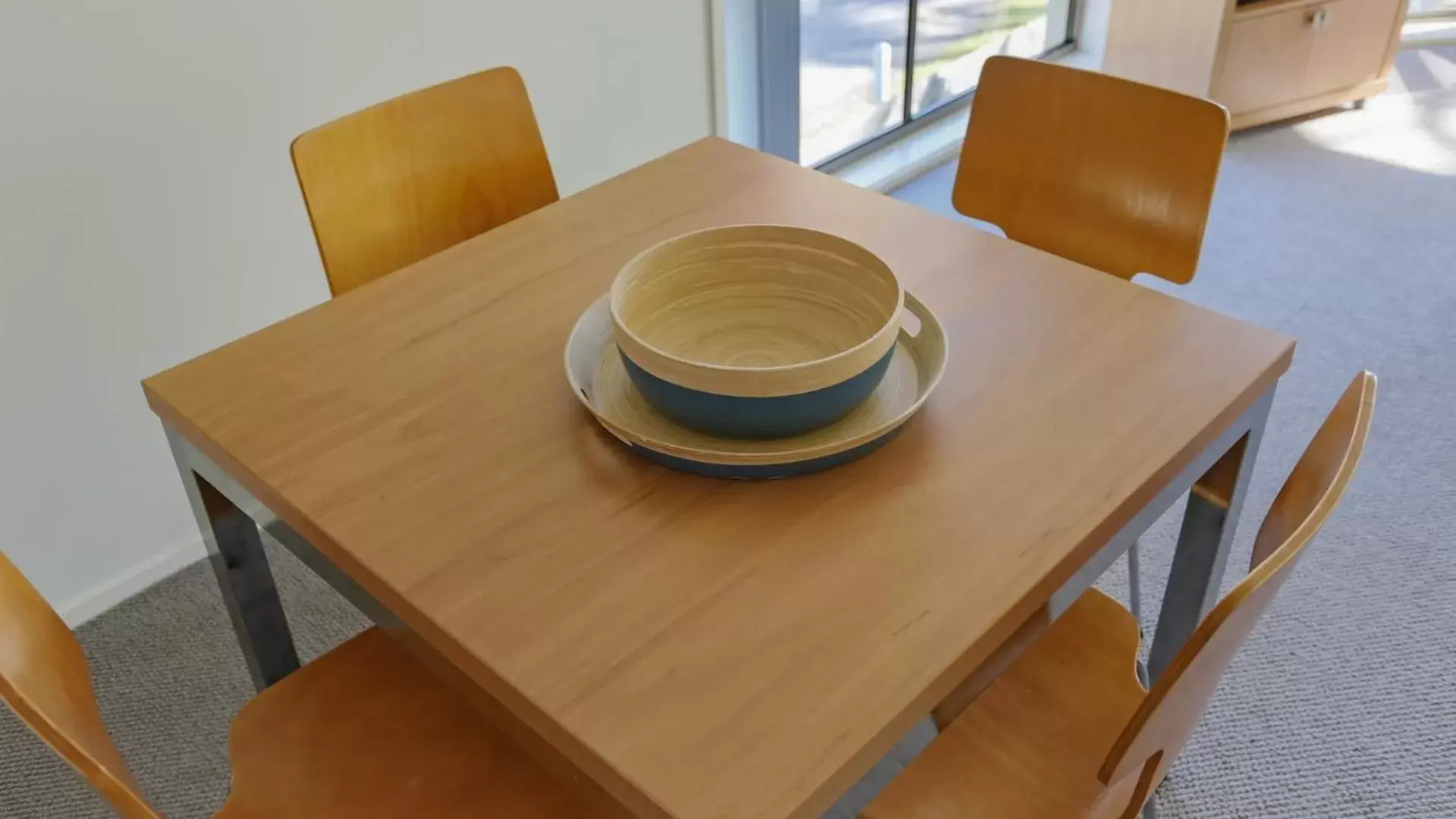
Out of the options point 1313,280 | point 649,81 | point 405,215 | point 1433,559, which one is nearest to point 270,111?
point 405,215

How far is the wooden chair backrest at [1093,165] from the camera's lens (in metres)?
1.53

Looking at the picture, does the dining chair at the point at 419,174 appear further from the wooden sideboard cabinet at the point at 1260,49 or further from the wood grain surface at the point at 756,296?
the wooden sideboard cabinet at the point at 1260,49

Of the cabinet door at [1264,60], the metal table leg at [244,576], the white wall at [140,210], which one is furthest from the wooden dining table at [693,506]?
the cabinet door at [1264,60]

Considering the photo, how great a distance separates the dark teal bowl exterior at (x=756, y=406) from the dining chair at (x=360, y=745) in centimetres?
39

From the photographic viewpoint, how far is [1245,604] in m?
0.84

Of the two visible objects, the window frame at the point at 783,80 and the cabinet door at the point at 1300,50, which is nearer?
the window frame at the point at 783,80

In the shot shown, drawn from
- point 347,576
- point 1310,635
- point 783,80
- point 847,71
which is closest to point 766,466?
point 347,576

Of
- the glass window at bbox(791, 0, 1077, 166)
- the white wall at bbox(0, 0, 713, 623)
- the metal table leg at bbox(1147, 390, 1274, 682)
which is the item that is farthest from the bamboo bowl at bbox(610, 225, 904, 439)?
the glass window at bbox(791, 0, 1077, 166)

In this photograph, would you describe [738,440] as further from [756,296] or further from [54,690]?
[54,690]

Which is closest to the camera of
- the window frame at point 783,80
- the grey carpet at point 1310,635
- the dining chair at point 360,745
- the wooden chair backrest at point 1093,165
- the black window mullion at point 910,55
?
the dining chair at point 360,745

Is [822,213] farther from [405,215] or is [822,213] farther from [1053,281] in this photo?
[405,215]

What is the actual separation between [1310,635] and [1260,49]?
6.72ft

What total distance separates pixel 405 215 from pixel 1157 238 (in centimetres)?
102

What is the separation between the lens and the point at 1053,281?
1.34m
